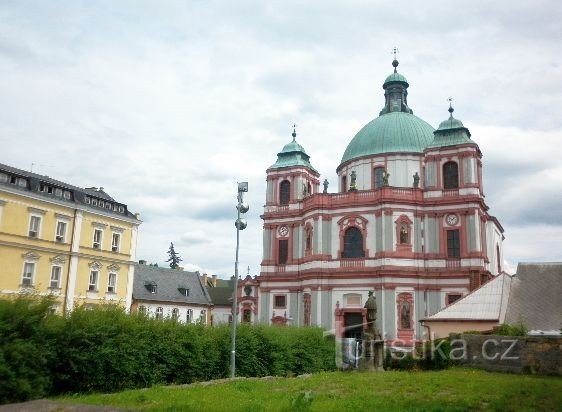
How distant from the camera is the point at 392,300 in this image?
3938 cm

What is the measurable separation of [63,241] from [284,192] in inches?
803

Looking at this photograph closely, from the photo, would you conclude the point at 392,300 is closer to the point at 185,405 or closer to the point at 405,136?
the point at 405,136

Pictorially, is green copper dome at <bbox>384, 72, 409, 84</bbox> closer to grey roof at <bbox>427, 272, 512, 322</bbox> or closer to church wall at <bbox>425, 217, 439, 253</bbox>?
church wall at <bbox>425, 217, 439, 253</bbox>

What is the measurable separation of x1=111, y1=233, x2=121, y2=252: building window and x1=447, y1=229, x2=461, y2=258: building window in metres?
26.8

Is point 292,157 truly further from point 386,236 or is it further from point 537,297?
point 537,297

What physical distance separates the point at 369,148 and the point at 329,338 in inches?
871

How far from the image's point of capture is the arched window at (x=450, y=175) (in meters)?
41.7

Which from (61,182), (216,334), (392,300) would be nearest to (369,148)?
(392,300)

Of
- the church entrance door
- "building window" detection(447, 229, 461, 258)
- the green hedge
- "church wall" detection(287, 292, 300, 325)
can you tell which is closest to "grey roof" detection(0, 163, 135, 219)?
"church wall" detection(287, 292, 300, 325)

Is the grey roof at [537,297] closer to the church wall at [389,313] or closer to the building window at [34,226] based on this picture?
the church wall at [389,313]

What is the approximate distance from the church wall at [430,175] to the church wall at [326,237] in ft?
28.8

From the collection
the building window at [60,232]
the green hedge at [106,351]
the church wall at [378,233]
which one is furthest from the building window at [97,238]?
the church wall at [378,233]

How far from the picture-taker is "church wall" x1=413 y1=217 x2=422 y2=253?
41.0m

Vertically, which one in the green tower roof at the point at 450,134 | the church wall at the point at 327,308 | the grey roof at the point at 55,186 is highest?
the green tower roof at the point at 450,134
